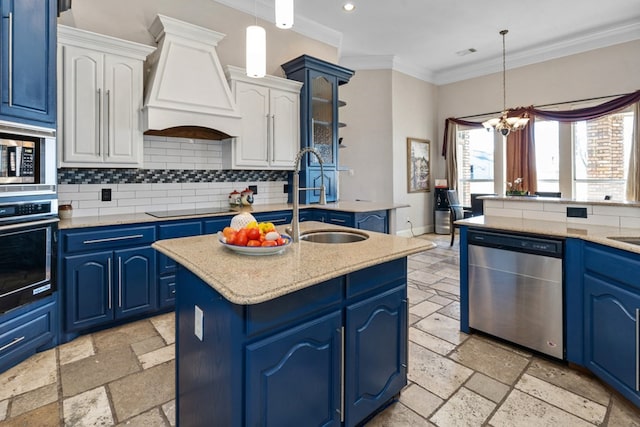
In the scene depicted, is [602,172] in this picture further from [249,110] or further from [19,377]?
[19,377]

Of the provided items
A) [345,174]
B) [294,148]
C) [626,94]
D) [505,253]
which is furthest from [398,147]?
[505,253]

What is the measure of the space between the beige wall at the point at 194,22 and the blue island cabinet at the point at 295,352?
2987 millimetres

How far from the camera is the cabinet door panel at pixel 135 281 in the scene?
2.83 m

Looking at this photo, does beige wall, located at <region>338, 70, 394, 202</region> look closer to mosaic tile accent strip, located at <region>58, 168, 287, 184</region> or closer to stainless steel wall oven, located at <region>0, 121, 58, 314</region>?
mosaic tile accent strip, located at <region>58, 168, 287, 184</region>

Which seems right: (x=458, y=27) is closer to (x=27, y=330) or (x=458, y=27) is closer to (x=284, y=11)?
(x=284, y=11)

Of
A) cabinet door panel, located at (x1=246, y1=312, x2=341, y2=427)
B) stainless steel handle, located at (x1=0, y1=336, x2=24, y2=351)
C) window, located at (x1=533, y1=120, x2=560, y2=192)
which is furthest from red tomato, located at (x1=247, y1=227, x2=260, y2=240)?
window, located at (x1=533, y1=120, x2=560, y2=192)

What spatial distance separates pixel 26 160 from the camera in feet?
7.37

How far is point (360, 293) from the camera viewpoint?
1582 mm

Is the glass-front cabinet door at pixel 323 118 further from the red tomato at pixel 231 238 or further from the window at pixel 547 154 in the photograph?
the window at pixel 547 154

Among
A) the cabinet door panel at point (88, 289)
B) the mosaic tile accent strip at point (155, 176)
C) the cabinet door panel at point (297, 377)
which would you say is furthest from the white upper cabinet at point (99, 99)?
the cabinet door panel at point (297, 377)

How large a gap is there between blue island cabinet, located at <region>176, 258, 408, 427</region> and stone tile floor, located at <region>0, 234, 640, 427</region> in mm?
340

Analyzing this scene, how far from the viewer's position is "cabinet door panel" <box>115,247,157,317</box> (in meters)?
2.83

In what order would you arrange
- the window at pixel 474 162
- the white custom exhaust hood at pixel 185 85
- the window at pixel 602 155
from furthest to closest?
the window at pixel 474 162 → the window at pixel 602 155 → the white custom exhaust hood at pixel 185 85

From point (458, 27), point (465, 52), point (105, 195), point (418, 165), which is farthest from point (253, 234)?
point (465, 52)
